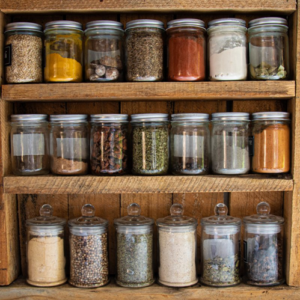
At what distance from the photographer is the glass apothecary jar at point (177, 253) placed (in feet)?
4.20

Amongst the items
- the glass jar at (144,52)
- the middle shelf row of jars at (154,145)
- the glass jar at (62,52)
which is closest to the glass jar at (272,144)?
the middle shelf row of jars at (154,145)

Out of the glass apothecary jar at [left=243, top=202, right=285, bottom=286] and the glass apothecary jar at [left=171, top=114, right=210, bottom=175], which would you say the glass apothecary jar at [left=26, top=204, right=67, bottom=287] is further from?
the glass apothecary jar at [left=243, top=202, right=285, bottom=286]

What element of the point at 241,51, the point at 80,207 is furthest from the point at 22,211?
the point at 241,51

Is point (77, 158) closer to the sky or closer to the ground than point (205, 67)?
closer to the ground

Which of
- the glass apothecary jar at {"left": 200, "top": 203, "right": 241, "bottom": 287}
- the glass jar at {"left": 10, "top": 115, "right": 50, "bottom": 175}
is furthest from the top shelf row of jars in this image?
the glass apothecary jar at {"left": 200, "top": 203, "right": 241, "bottom": 287}

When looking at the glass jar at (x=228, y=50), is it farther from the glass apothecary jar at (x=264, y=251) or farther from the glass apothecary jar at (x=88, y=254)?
the glass apothecary jar at (x=88, y=254)

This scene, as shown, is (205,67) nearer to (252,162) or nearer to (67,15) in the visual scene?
(252,162)

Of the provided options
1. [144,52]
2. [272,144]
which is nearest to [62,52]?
[144,52]

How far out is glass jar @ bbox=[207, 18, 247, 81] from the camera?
1263 mm

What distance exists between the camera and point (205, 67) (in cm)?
132

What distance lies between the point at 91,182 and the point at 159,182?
21cm

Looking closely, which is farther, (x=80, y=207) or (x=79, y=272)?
(x=80, y=207)

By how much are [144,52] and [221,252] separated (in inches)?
26.6

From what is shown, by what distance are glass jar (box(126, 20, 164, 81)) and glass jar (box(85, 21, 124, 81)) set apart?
0.12 ft
